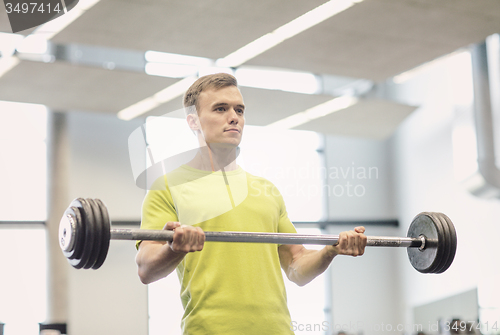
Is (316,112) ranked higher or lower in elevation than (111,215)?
higher

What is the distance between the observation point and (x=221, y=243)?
1739mm

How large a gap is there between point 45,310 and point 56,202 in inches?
63.7

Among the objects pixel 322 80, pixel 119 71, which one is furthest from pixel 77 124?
pixel 322 80

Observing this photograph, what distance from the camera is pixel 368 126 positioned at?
10102 mm

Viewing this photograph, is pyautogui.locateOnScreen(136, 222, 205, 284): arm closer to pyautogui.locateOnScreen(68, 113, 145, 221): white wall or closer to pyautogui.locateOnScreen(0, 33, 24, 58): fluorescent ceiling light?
pyautogui.locateOnScreen(0, 33, 24, 58): fluorescent ceiling light

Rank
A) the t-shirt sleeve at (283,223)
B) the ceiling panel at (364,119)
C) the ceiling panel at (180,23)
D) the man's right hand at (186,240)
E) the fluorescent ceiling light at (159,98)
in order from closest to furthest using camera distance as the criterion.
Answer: the man's right hand at (186,240), the t-shirt sleeve at (283,223), the ceiling panel at (180,23), the fluorescent ceiling light at (159,98), the ceiling panel at (364,119)

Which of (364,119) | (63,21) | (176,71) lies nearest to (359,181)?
(364,119)

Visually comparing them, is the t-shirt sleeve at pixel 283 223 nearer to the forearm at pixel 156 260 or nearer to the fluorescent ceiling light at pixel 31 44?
the forearm at pixel 156 260

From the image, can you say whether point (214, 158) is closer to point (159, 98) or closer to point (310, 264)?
point (310, 264)

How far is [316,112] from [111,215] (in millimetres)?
3534

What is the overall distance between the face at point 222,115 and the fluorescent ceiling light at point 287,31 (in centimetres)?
451

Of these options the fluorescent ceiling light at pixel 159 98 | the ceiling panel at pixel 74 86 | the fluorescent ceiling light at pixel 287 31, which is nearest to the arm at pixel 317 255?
the fluorescent ceiling light at pixel 287 31

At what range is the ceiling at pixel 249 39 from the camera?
6.02m

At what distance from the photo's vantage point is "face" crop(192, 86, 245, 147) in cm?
182
